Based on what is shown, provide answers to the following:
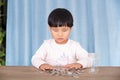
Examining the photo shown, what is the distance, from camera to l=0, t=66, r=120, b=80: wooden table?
1616mm

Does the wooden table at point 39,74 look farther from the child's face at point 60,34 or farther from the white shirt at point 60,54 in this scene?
the child's face at point 60,34

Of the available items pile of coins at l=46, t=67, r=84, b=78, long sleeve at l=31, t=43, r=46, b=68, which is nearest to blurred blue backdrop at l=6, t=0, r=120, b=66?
long sleeve at l=31, t=43, r=46, b=68

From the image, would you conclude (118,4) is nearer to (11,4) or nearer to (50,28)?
(50,28)

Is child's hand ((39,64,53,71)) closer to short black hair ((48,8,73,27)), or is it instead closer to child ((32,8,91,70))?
child ((32,8,91,70))

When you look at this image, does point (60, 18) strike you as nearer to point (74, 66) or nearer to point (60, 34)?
point (60, 34)

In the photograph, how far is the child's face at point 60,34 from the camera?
165 centimetres

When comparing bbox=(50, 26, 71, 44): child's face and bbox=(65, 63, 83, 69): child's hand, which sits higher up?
bbox=(50, 26, 71, 44): child's face

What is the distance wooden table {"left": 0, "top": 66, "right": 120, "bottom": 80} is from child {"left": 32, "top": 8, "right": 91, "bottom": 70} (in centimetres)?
4

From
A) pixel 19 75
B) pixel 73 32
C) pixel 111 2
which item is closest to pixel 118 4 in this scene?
pixel 111 2

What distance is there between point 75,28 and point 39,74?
293 millimetres

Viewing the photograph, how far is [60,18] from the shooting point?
1.63 metres

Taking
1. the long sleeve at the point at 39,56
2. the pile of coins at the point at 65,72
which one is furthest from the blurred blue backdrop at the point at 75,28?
the pile of coins at the point at 65,72

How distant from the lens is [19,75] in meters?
1.64

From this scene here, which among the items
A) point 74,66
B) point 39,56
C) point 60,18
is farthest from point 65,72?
point 60,18
